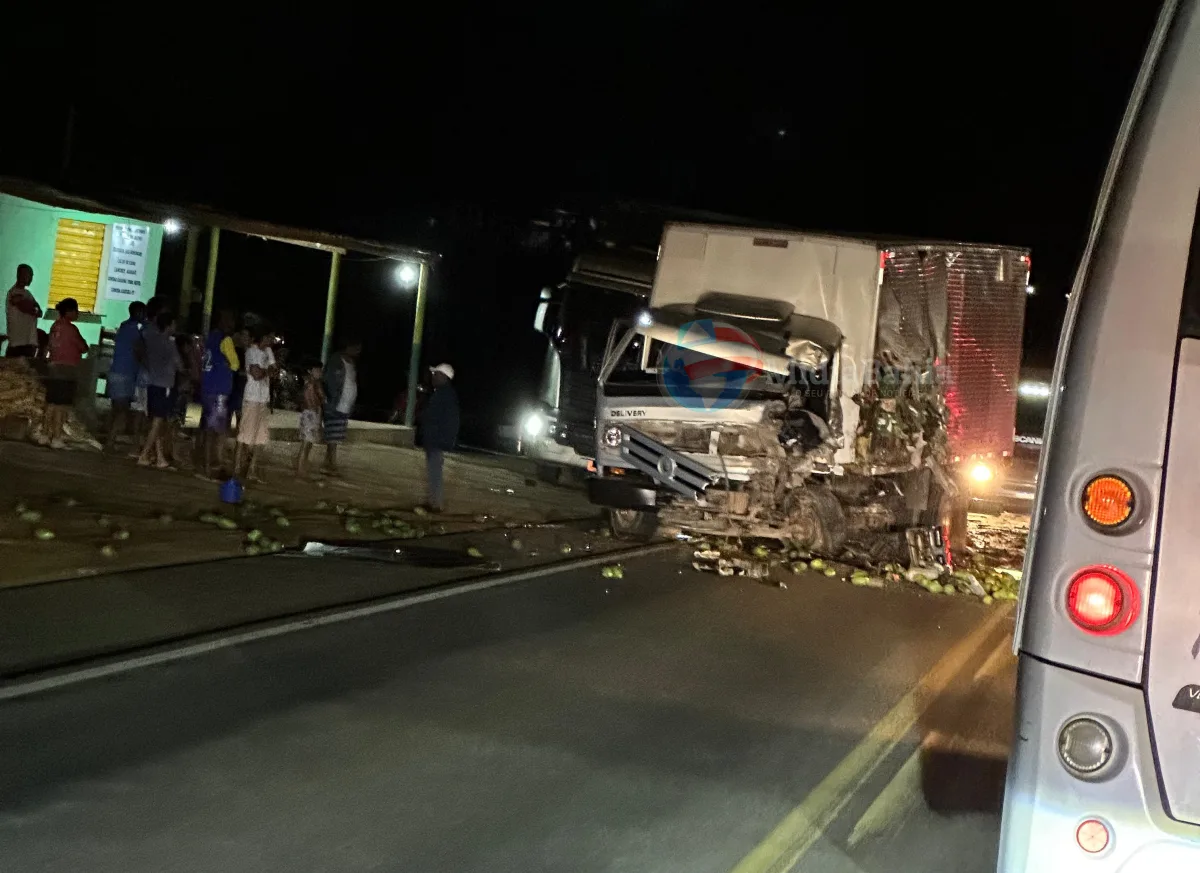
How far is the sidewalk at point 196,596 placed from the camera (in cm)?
750

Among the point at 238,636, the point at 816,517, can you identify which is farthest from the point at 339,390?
the point at 238,636

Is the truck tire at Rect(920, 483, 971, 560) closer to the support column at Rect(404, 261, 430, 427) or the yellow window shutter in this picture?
the support column at Rect(404, 261, 430, 427)

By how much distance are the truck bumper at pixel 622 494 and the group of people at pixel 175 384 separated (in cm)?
199

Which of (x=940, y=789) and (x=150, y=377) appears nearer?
(x=940, y=789)

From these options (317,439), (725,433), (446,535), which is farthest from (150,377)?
(725,433)

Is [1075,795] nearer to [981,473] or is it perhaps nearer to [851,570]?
[851,570]

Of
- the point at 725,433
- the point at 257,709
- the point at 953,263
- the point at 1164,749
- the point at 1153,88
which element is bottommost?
the point at 257,709

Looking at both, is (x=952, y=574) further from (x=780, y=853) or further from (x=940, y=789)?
(x=780, y=853)

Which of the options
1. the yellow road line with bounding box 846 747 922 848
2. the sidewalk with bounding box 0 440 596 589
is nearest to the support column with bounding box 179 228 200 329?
the sidewalk with bounding box 0 440 596 589

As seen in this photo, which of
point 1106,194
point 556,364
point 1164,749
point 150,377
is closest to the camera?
point 1164,749

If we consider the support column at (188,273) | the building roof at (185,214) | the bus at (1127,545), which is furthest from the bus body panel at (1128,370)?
the support column at (188,273)

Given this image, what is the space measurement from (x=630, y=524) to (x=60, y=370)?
23.0 feet

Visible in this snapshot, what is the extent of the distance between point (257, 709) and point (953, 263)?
10249 millimetres

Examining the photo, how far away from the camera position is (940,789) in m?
6.07
